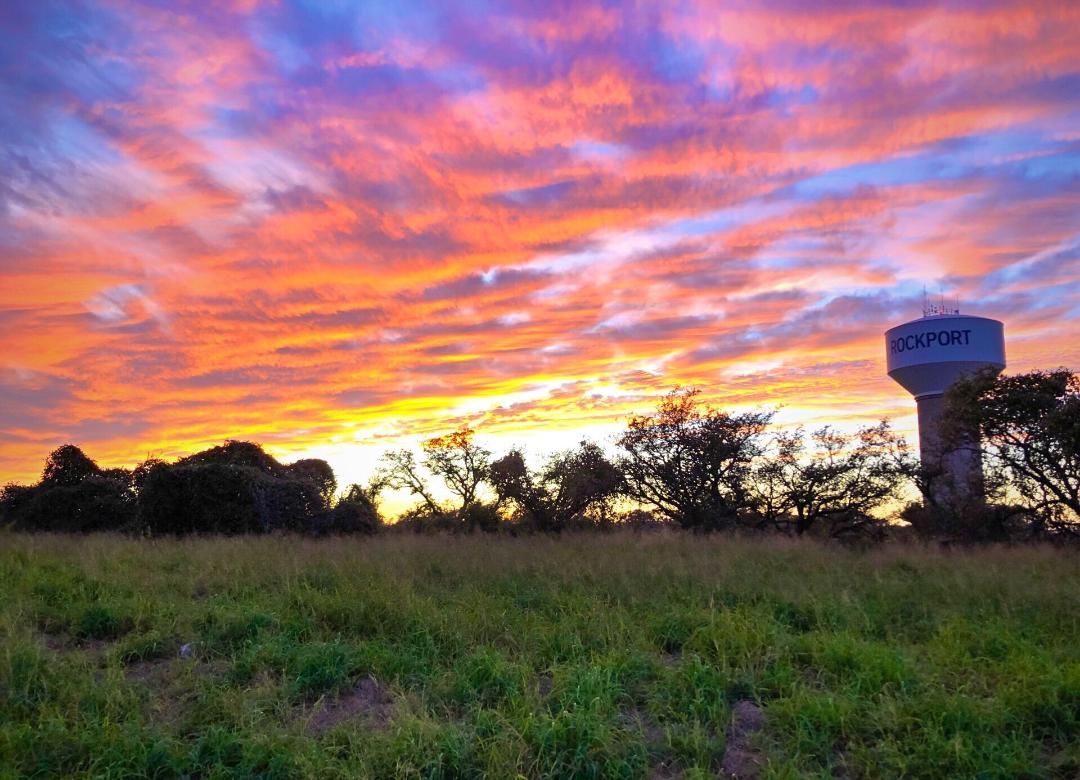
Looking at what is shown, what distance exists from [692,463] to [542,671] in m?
14.3

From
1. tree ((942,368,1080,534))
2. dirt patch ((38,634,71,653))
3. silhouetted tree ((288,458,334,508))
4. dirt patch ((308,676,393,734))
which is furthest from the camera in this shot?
silhouetted tree ((288,458,334,508))

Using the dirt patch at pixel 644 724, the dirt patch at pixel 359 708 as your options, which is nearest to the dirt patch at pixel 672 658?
the dirt patch at pixel 644 724

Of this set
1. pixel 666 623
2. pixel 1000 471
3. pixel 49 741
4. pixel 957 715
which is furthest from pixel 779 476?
pixel 49 741

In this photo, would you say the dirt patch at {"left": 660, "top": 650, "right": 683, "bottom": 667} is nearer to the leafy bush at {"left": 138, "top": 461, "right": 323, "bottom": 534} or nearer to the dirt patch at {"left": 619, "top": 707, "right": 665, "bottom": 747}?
the dirt patch at {"left": 619, "top": 707, "right": 665, "bottom": 747}

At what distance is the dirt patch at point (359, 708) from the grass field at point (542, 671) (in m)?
0.02

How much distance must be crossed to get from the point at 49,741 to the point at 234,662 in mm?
1582

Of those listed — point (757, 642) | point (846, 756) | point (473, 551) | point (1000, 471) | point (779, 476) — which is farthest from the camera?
point (779, 476)

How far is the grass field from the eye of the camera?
5.67 meters

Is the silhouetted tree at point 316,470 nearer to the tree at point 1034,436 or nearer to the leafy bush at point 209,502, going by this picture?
the leafy bush at point 209,502

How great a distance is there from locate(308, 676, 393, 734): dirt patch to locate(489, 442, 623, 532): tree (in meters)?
13.9

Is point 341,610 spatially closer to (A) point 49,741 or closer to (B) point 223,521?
(A) point 49,741

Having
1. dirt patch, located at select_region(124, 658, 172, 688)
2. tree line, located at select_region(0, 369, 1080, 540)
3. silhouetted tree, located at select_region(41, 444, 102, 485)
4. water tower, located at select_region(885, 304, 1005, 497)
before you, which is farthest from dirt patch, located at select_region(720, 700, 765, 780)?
silhouetted tree, located at select_region(41, 444, 102, 485)

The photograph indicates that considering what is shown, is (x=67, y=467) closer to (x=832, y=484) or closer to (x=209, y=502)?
(x=209, y=502)

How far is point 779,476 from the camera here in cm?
1975
